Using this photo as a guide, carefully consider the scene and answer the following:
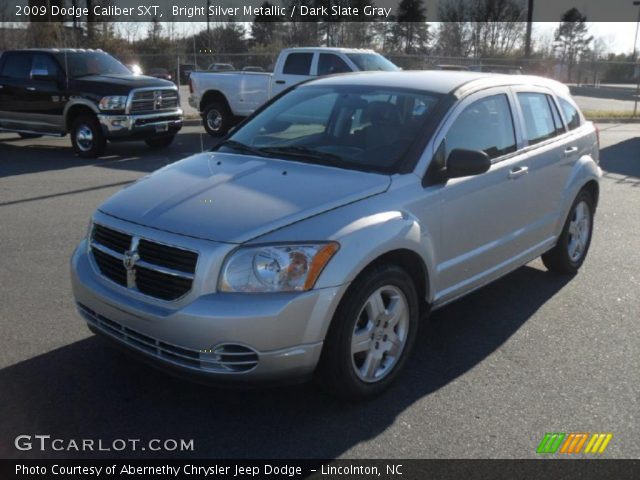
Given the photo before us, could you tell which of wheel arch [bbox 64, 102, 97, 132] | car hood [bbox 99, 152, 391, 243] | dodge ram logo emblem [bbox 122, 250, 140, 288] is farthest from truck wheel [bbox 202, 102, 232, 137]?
dodge ram logo emblem [bbox 122, 250, 140, 288]

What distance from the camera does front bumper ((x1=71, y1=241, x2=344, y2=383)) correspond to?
321cm

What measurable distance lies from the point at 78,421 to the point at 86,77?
37.9 feet

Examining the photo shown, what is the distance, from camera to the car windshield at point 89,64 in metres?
13.7

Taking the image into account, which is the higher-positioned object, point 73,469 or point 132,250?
point 132,250

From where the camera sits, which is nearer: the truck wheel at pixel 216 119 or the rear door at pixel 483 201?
the rear door at pixel 483 201

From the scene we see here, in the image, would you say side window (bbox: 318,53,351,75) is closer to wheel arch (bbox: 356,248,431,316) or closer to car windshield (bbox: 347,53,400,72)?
car windshield (bbox: 347,53,400,72)

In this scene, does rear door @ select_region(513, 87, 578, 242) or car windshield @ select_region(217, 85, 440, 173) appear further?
rear door @ select_region(513, 87, 578, 242)

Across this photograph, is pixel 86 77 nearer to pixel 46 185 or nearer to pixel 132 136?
pixel 132 136

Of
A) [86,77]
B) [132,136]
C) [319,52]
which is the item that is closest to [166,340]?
[132,136]

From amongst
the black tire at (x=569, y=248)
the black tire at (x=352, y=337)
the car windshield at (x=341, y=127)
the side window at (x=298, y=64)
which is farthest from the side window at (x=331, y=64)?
the black tire at (x=352, y=337)

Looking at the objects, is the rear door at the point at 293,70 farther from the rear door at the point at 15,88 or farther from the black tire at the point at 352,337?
the black tire at the point at 352,337

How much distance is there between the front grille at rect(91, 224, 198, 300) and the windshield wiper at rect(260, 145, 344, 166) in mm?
1294

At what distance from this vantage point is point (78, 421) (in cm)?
348

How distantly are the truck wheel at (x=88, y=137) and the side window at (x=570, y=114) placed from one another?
9.70m
